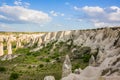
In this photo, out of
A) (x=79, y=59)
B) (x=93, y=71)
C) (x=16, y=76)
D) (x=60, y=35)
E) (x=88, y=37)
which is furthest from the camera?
(x=60, y=35)

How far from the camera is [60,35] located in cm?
14088

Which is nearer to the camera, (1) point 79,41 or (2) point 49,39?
(1) point 79,41

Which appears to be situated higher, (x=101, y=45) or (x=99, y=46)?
(x=101, y=45)

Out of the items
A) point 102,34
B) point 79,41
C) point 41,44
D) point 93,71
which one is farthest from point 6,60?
point 93,71

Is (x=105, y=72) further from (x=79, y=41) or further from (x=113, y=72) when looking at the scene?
(x=79, y=41)

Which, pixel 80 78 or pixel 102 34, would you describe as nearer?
pixel 80 78

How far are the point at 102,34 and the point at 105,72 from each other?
66686mm

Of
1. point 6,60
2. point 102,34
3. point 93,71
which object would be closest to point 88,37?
point 102,34

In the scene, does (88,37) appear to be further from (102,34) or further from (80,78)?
(80,78)

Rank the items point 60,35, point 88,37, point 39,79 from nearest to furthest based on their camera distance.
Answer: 1. point 39,79
2. point 88,37
3. point 60,35

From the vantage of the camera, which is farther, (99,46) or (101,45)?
(99,46)

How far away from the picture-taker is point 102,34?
8375cm

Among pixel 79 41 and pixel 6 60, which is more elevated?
pixel 79 41

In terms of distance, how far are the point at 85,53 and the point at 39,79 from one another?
101ft
